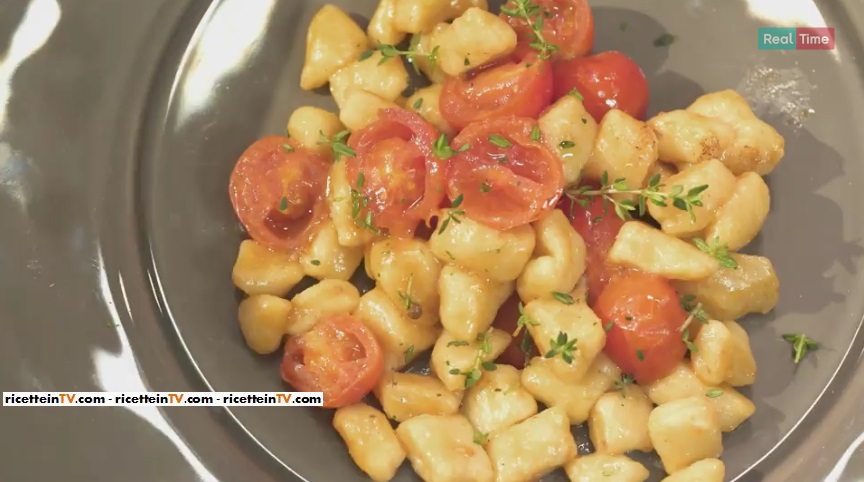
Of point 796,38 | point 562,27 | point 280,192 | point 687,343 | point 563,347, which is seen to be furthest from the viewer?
point 796,38

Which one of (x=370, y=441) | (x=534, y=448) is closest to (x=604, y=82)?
(x=534, y=448)

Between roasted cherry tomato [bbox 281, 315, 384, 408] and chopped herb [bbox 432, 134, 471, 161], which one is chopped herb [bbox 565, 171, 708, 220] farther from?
roasted cherry tomato [bbox 281, 315, 384, 408]

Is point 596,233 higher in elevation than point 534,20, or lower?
lower

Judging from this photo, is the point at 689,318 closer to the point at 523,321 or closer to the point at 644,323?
the point at 644,323

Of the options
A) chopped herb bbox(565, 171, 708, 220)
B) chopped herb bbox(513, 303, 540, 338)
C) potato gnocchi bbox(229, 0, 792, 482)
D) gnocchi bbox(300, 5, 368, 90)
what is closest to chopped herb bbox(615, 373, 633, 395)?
potato gnocchi bbox(229, 0, 792, 482)

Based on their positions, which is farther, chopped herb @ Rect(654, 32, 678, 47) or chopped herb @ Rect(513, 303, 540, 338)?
chopped herb @ Rect(654, 32, 678, 47)

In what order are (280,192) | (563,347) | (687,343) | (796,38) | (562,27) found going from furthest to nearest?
(796,38) < (562,27) < (280,192) < (687,343) < (563,347)

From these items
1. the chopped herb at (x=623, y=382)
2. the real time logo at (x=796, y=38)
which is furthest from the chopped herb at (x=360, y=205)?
the real time logo at (x=796, y=38)
